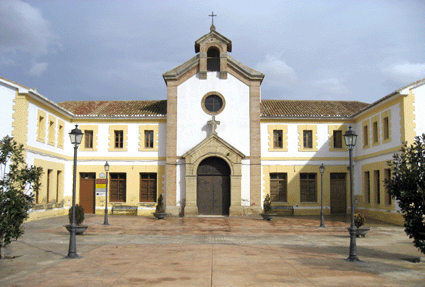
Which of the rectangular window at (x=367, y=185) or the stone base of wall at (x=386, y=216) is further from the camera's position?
the rectangular window at (x=367, y=185)

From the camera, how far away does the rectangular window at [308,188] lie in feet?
93.5

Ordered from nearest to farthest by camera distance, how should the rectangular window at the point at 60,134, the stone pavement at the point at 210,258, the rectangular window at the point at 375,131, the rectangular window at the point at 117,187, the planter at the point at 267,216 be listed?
1. the stone pavement at the point at 210,258
2. the planter at the point at 267,216
3. the rectangular window at the point at 375,131
4. the rectangular window at the point at 60,134
5. the rectangular window at the point at 117,187

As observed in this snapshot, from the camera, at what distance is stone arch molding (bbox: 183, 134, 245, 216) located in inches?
1029

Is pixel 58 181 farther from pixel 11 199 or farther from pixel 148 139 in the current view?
pixel 11 199

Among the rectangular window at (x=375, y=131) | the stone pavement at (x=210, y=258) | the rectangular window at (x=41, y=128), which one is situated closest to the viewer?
the stone pavement at (x=210, y=258)

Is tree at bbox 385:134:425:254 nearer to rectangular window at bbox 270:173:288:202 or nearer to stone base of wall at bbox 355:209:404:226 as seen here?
stone base of wall at bbox 355:209:404:226

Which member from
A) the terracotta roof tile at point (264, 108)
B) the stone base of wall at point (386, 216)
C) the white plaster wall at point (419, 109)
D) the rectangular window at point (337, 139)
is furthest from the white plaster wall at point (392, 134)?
the stone base of wall at point (386, 216)

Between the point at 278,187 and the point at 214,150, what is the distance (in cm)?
569

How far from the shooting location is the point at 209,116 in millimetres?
27172

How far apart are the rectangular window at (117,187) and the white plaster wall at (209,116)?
495cm

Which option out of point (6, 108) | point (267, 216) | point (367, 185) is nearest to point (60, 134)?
point (6, 108)

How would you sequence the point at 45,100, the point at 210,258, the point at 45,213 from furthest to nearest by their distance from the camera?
the point at 45,213 → the point at 45,100 → the point at 210,258

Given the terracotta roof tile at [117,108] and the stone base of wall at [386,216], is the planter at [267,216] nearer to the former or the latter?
the stone base of wall at [386,216]

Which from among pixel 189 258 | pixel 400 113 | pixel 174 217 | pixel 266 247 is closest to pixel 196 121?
pixel 174 217
